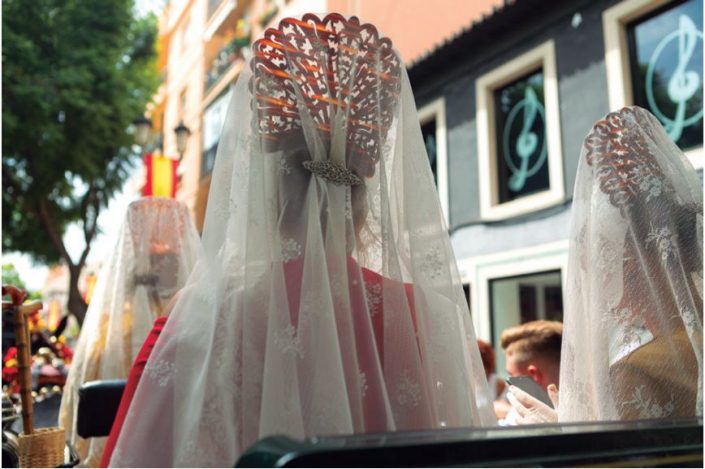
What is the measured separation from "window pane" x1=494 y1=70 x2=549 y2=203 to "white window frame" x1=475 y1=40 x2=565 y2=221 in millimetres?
99

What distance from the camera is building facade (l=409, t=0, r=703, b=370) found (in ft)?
19.7

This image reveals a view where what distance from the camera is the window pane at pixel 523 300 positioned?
22.6 feet

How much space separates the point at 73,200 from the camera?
1377 cm

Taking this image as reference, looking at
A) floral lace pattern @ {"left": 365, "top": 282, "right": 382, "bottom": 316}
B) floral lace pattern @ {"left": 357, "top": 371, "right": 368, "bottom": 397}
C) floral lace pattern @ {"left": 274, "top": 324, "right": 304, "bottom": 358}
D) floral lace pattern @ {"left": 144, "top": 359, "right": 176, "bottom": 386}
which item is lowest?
floral lace pattern @ {"left": 357, "top": 371, "right": 368, "bottom": 397}

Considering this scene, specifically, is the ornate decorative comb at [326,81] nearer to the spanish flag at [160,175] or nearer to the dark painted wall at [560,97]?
the dark painted wall at [560,97]

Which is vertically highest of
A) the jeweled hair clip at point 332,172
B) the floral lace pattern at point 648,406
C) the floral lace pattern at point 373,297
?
the jeweled hair clip at point 332,172

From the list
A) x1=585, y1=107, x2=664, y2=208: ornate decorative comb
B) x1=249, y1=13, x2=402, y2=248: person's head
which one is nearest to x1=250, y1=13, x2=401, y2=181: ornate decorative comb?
x1=249, y1=13, x2=402, y2=248: person's head

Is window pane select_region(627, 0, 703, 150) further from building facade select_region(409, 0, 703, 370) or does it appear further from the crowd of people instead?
the crowd of people

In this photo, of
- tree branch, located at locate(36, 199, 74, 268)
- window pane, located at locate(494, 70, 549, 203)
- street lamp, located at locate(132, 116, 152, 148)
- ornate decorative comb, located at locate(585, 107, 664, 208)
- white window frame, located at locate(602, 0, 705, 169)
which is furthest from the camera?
tree branch, located at locate(36, 199, 74, 268)

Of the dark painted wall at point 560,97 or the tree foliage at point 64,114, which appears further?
the tree foliage at point 64,114

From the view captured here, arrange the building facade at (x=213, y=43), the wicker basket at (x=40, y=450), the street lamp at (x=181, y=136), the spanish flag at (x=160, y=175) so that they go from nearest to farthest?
the wicker basket at (x=40, y=450) → the street lamp at (x=181, y=136) → the building facade at (x=213, y=43) → the spanish flag at (x=160, y=175)

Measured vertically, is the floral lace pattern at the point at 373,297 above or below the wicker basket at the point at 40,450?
above

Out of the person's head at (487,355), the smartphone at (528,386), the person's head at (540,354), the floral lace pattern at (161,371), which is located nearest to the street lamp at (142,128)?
the person's head at (487,355)

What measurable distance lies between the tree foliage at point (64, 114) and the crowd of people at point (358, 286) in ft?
36.0
